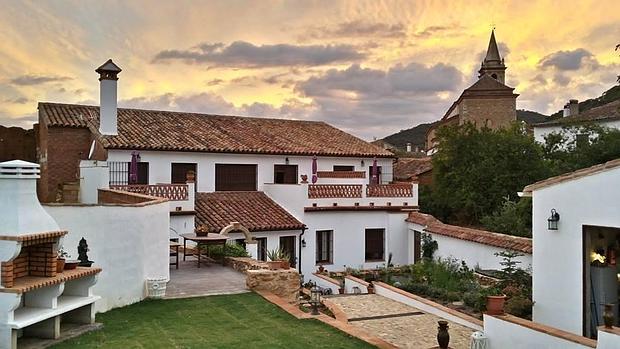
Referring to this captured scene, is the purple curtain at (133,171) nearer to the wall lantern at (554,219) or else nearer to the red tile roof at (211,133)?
the red tile roof at (211,133)

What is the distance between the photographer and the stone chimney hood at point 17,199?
7.70 meters

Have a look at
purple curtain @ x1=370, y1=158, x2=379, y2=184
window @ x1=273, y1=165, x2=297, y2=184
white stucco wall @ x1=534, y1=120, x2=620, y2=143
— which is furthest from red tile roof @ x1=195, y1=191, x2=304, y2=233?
white stucco wall @ x1=534, y1=120, x2=620, y2=143

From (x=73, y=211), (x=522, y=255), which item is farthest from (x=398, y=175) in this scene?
(x=73, y=211)

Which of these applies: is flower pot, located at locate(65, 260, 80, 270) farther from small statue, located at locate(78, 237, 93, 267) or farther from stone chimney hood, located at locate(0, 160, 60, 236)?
stone chimney hood, located at locate(0, 160, 60, 236)

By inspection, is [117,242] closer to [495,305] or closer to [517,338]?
[495,305]

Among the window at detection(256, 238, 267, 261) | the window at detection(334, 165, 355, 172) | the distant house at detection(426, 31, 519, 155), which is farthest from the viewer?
the distant house at detection(426, 31, 519, 155)

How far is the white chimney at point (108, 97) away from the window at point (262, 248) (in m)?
7.77

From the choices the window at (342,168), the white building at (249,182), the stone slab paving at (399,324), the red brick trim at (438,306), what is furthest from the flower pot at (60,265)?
the window at (342,168)

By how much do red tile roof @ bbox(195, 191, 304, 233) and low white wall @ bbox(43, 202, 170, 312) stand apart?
8757mm

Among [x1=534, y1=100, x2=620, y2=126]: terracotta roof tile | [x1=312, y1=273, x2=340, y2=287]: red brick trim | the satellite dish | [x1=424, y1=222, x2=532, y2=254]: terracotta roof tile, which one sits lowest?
[x1=312, y1=273, x2=340, y2=287]: red brick trim

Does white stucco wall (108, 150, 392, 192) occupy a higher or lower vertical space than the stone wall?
higher

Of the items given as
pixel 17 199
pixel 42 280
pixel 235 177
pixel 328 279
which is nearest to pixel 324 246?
pixel 328 279

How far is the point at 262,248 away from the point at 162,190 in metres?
4.62

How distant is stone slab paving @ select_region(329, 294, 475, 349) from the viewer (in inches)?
446
